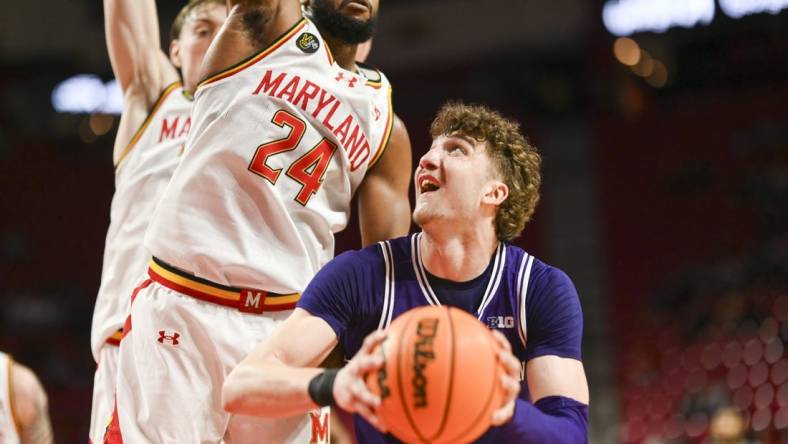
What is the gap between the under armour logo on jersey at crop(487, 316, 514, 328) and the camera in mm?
3307

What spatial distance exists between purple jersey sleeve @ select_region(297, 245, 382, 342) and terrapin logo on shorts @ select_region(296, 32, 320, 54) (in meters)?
0.79

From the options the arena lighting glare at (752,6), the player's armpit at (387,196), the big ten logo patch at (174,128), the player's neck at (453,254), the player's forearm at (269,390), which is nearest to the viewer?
the player's forearm at (269,390)

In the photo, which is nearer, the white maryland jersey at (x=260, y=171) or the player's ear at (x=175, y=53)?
the white maryland jersey at (x=260, y=171)

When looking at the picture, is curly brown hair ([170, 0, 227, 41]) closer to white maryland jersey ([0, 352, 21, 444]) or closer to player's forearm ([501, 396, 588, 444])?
white maryland jersey ([0, 352, 21, 444])

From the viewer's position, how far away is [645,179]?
59.1 feet

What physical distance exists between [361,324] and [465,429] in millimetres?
787

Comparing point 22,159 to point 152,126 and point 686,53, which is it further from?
point 152,126

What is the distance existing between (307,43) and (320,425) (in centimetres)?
140

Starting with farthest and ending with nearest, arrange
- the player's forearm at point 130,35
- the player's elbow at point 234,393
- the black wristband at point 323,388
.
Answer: the player's forearm at point 130,35
the player's elbow at point 234,393
the black wristband at point 323,388

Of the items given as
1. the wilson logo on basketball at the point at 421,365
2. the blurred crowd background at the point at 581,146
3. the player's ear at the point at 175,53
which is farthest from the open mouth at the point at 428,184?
the blurred crowd background at the point at 581,146

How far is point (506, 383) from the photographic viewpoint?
2.62 m

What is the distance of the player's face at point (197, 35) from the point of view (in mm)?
4398

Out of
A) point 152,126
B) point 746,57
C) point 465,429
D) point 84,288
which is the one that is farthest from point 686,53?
point 465,429

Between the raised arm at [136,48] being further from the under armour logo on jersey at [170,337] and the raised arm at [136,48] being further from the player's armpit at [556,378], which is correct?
the player's armpit at [556,378]
